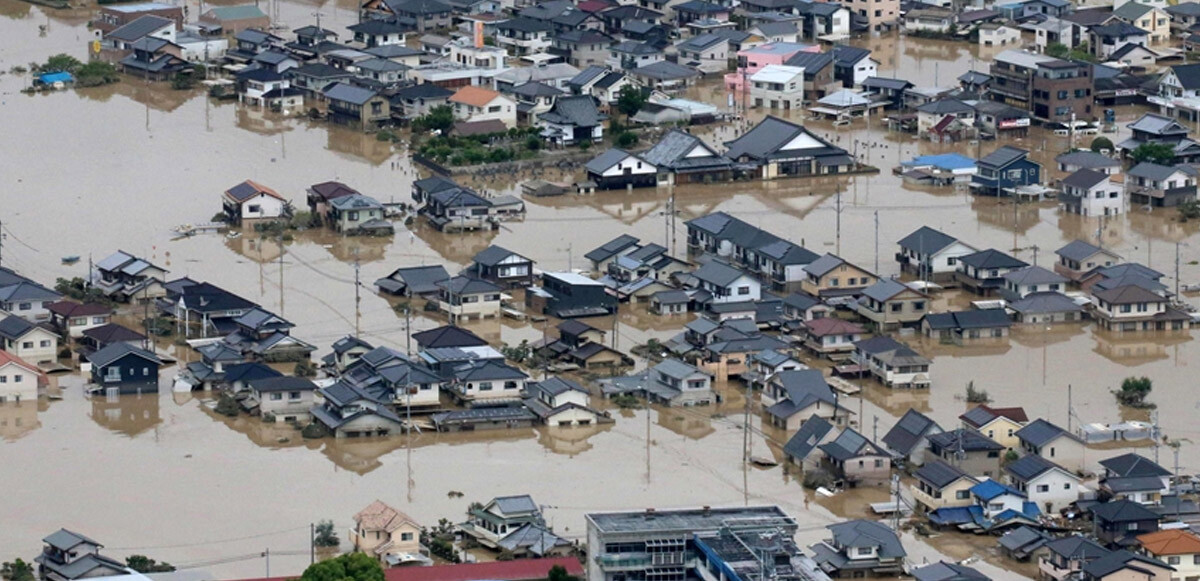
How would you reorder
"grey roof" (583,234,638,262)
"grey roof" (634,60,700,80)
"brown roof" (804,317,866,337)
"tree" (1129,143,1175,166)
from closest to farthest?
"brown roof" (804,317,866,337) → "grey roof" (583,234,638,262) → "tree" (1129,143,1175,166) → "grey roof" (634,60,700,80)

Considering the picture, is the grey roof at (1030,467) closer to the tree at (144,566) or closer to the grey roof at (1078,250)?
the grey roof at (1078,250)

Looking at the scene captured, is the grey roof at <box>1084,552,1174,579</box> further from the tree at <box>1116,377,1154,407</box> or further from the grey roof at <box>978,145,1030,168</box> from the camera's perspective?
the grey roof at <box>978,145,1030,168</box>

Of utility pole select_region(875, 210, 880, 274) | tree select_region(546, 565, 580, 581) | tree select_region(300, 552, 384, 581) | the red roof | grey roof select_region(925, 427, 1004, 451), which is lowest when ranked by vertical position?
utility pole select_region(875, 210, 880, 274)

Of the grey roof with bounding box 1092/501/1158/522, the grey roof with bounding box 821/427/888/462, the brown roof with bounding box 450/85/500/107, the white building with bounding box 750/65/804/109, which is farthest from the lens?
the white building with bounding box 750/65/804/109

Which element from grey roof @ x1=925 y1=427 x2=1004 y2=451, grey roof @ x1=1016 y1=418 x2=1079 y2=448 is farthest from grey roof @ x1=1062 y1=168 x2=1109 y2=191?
grey roof @ x1=925 y1=427 x2=1004 y2=451

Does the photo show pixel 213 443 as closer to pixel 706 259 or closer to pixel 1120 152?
pixel 706 259

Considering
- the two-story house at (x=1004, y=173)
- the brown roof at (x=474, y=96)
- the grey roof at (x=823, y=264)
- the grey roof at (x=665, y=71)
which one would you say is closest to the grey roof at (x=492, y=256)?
the grey roof at (x=823, y=264)

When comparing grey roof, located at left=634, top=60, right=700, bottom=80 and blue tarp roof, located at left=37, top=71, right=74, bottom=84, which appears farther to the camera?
blue tarp roof, located at left=37, top=71, right=74, bottom=84

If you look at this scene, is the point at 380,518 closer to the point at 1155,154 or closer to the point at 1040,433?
the point at 1040,433
